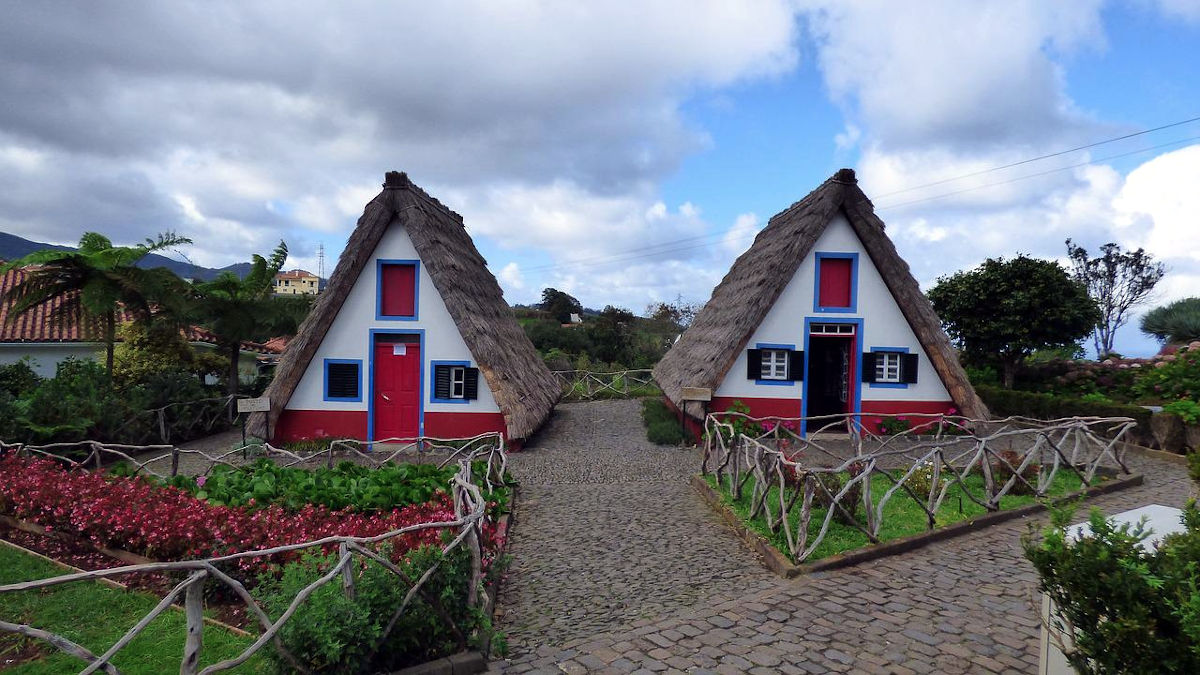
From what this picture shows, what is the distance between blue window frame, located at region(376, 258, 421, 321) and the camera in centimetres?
1355

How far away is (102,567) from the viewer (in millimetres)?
6246

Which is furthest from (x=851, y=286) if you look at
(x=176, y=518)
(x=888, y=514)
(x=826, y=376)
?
(x=176, y=518)

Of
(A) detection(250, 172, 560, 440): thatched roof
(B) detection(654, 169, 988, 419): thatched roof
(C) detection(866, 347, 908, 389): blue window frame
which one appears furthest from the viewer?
(C) detection(866, 347, 908, 389): blue window frame

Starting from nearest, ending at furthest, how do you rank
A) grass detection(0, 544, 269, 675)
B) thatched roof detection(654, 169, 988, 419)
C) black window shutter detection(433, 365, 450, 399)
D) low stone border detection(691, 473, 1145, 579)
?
1. grass detection(0, 544, 269, 675)
2. low stone border detection(691, 473, 1145, 579)
3. thatched roof detection(654, 169, 988, 419)
4. black window shutter detection(433, 365, 450, 399)

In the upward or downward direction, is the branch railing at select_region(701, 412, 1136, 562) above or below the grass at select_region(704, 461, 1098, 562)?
above

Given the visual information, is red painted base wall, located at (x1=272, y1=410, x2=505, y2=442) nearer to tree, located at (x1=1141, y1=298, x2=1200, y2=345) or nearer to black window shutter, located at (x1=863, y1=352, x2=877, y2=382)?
black window shutter, located at (x1=863, y1=352, x2=877, y2=382)

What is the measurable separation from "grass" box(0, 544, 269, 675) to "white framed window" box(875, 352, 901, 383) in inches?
516

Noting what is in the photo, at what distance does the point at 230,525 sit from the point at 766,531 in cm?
535

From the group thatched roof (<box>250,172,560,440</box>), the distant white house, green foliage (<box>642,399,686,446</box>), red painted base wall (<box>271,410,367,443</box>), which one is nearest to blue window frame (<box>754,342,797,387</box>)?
green foliage (<box>642,399,686,446</box>)

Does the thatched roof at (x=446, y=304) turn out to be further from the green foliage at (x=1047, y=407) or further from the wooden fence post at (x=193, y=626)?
the green foliage at (x=1047, y=407)

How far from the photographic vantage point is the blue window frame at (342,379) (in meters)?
13.5

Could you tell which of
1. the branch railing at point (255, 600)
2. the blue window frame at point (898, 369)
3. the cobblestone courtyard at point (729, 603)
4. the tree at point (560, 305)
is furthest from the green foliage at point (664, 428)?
the tree at point (560, 305)

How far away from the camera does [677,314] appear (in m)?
35.8

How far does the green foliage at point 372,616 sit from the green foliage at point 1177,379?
14312 mm
